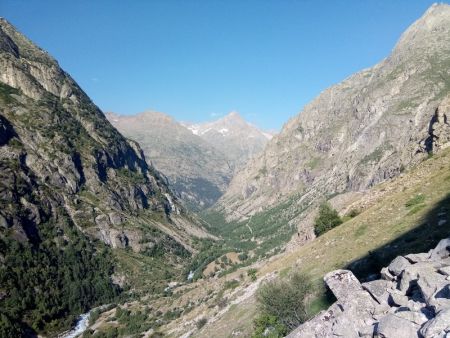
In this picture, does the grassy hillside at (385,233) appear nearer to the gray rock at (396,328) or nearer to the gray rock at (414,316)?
the gray rock at (414,316)

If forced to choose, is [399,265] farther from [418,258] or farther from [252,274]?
[252,274]

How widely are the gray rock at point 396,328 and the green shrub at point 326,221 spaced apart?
185 feet

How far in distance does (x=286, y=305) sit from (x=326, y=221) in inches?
1483

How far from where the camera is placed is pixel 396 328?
52.5ft

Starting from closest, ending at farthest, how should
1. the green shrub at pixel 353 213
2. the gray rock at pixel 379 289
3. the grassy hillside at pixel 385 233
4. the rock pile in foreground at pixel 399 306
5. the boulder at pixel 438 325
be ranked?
the boulder at pixel 438 325 < the rock pile in foreground at pixel 399 306 < the gray rock at pixel 379 289 < the grassy hillside at pixel 385 233 < the green shrub at pixel 353 213

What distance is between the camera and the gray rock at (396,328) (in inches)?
617

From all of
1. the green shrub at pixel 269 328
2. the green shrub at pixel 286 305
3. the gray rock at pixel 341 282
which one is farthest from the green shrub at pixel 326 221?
the gray rock at pixel 341 282

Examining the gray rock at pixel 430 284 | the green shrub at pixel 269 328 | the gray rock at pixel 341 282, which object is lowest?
the green shrub at pixel 269 328

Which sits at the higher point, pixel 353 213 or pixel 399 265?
pixel 399 265

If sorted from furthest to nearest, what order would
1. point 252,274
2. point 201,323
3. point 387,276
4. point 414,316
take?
point 252,274
point 201,323
point 387,276
point 414,316

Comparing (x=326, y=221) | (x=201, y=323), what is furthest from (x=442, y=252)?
(x=201, y=323)

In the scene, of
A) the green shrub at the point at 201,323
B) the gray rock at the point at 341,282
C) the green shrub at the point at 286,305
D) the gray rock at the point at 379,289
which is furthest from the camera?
the green shrub at the point at 201,323

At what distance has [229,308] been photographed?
73688 millimetres

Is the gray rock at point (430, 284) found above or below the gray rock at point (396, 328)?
above
